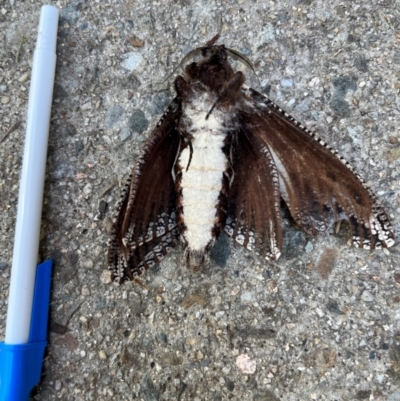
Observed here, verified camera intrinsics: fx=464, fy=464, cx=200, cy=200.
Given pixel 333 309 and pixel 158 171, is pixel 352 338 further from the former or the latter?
pixel 158 171

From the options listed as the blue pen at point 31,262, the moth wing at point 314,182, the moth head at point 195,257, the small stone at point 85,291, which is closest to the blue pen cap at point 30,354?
the blue pen at point 31,262

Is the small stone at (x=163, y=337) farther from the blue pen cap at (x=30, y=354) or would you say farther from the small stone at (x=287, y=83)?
the small stone at (x=287, y=83)

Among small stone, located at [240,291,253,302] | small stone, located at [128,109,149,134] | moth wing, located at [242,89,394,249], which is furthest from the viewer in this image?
small stone, located at [128,109,149,134]

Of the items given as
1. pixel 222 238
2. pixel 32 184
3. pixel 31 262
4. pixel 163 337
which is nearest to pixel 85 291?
pixel 31 262

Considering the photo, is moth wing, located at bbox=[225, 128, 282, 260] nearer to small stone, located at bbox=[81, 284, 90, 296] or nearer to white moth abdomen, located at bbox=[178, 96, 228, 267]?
white moth abdomen, located at bbox=[178, 96, 228, 267]

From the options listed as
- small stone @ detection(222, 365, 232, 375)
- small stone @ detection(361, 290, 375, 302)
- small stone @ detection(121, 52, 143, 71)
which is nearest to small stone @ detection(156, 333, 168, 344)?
small stone @ detection(222, 365, 232, 375)

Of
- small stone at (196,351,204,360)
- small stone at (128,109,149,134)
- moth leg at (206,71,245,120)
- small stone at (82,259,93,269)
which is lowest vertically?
small stone at (196,351,204,360)

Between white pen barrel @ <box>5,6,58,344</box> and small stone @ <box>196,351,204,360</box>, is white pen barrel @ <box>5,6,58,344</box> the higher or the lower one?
the higher one
